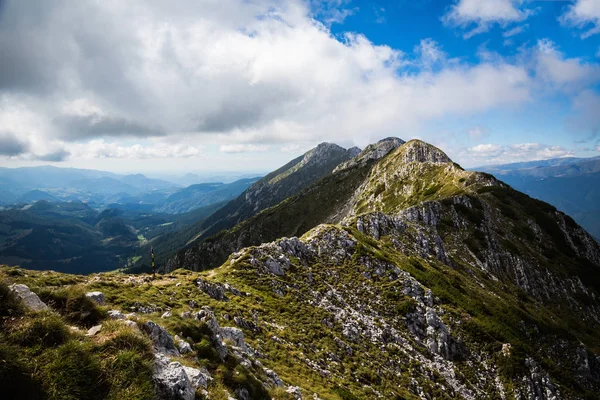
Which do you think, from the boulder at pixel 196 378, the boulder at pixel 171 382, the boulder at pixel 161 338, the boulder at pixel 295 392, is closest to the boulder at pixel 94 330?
the boulder at pixel 161 338

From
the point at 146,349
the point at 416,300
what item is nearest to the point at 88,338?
the point at 146,349

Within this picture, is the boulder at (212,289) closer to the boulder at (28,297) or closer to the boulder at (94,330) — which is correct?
the boulder at (94,330)

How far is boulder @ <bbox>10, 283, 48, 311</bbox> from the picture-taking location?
10570mm

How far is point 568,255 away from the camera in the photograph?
312ft

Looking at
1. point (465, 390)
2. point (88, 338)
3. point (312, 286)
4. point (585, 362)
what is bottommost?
point (585, 362)

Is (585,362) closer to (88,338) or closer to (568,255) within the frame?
(568,255)

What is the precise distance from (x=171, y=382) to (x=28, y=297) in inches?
257

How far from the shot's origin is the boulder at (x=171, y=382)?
10.4m

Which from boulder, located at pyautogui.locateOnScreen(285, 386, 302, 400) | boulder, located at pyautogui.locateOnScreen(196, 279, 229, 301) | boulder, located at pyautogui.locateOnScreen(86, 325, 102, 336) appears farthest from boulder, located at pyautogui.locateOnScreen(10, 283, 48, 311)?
boulder, located at pyautogui.locateOnScreen(196, 279, 229, 301)

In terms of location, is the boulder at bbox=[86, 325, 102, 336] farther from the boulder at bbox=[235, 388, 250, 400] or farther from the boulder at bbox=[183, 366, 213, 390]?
the boulder at bbox=[235, 388, 250, 400]

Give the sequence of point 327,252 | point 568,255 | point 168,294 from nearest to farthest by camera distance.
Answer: point 168,294 → point 327,252 → point 568,255

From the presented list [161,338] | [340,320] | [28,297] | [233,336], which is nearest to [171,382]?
[161,338]

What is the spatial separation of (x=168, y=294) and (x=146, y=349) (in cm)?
2012

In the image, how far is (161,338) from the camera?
47.5 ft
